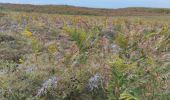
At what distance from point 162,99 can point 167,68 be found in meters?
0.73

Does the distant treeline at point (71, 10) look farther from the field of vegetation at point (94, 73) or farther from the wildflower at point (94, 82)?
the wildflower at point (94, 82)

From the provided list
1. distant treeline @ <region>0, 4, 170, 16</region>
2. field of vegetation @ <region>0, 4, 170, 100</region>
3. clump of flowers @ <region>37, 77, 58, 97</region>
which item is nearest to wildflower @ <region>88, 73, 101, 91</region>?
field of vegetation @ <region>0, 4, 170, 100</region>

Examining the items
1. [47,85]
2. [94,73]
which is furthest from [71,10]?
[47,85]

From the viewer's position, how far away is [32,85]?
575cm

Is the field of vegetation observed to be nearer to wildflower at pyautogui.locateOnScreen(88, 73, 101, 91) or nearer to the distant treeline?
wildflower at pyautogui.locateOnScreen(88, 73, 101, 91)

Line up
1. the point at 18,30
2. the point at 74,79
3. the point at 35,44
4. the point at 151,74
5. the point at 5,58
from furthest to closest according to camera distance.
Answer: the point at 18,30 < the point at 5,58 < the point at 35,44 < the point at 74,79 < the point at 151,74

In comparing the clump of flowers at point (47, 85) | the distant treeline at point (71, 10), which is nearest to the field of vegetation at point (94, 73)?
the clump of flowers at point (47, 85)

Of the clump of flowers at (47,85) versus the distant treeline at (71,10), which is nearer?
the clump of flowers at (47,85)

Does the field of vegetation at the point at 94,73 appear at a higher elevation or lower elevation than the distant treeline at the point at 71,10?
higher

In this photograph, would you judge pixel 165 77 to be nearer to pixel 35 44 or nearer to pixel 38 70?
pixel 38 70

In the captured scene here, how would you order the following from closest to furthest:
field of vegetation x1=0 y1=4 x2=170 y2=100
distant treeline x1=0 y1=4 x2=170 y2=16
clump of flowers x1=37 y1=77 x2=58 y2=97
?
field of vegetation x1=0 y1=4 x2=170 y2=100 → clump of flowers x1=37 y1=77 x2=58 y2=97 → distant treeline x1=0 y1=4 x2=170 y2=16

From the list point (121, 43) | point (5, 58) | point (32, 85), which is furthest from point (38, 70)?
point (5, 58)

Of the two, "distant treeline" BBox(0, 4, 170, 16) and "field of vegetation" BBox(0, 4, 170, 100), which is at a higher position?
"field of vegetation" BBox(0, 4, 170, 100)

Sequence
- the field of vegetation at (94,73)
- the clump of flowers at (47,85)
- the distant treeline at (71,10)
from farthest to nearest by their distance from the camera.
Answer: the distant treeline at (71,10) → the clump of flowers at (47,85) → the field of vegetation at (94,73)
